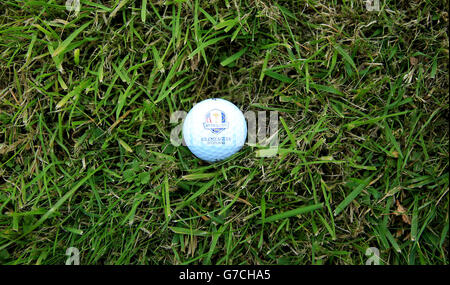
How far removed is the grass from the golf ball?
0.34ft

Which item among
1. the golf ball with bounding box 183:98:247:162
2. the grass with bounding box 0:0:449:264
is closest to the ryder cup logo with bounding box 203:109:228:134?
the golf ball with bounding box 183:98:247:162

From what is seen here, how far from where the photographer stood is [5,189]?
2.12 meters

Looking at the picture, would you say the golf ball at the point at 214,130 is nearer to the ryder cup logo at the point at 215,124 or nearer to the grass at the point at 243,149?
the ryder cup logo at the point at 215,124

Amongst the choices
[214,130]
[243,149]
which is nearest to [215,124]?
[214,130]

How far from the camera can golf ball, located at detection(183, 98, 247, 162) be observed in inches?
80.4

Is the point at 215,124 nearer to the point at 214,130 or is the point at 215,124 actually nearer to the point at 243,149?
the point at 214,130

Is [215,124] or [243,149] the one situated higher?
[215,124]

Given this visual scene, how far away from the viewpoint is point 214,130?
80.4 inches

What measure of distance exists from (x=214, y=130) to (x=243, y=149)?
23 centimetres

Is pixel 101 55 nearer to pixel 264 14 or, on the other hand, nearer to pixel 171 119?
pixel 171 119

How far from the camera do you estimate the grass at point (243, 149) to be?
82.0 inches

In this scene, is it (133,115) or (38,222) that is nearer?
(38,222)
